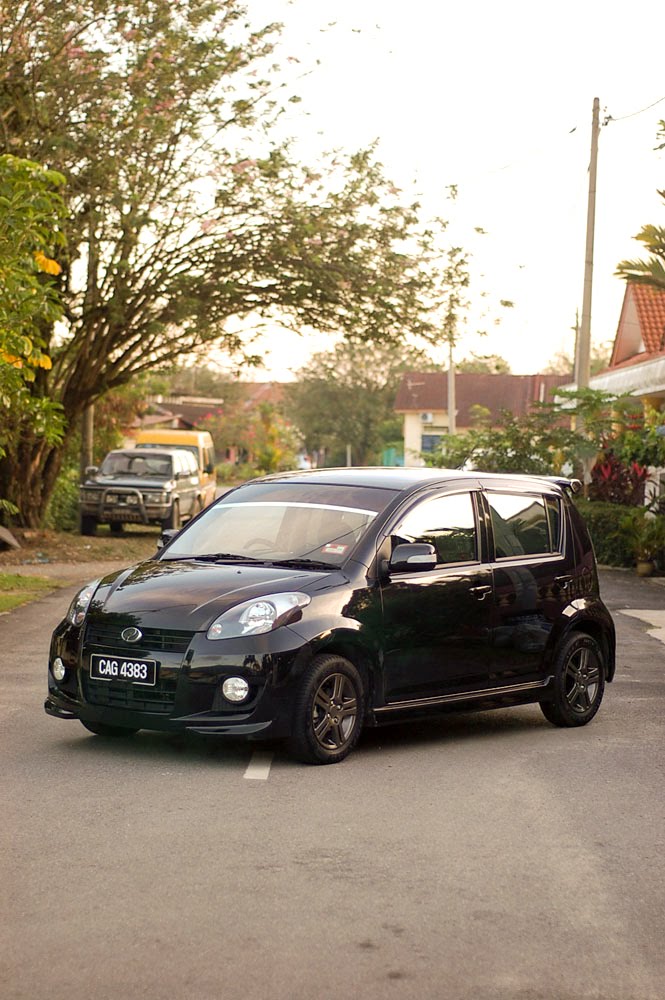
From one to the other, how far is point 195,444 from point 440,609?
3063cm

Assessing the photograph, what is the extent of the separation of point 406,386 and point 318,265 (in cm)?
5772

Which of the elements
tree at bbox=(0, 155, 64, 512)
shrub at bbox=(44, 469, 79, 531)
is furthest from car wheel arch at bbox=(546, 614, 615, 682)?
shrub at bbox=(44, 469, 79, 531)

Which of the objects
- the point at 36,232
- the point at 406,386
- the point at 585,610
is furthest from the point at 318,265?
the point at 406,386

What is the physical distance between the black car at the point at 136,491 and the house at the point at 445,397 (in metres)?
48.6

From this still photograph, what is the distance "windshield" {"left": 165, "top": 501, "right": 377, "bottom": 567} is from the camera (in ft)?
30.9

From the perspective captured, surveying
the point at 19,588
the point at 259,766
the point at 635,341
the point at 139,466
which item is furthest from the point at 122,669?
the point at 635,341

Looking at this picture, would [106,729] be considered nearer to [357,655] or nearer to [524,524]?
[357,655]

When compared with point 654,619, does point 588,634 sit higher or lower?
higher

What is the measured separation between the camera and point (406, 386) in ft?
285

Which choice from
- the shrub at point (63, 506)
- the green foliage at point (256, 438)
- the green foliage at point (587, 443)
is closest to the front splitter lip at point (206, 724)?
the green foliage at point (587, 443)

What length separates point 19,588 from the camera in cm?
2148

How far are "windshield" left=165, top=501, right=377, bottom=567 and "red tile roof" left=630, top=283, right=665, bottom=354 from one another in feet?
92.7

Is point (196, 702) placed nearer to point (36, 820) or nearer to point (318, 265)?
point (36, 820)

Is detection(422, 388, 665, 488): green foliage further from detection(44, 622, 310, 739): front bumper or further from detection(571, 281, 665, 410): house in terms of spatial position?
detection(44, 622, 310, 739): front bumper
